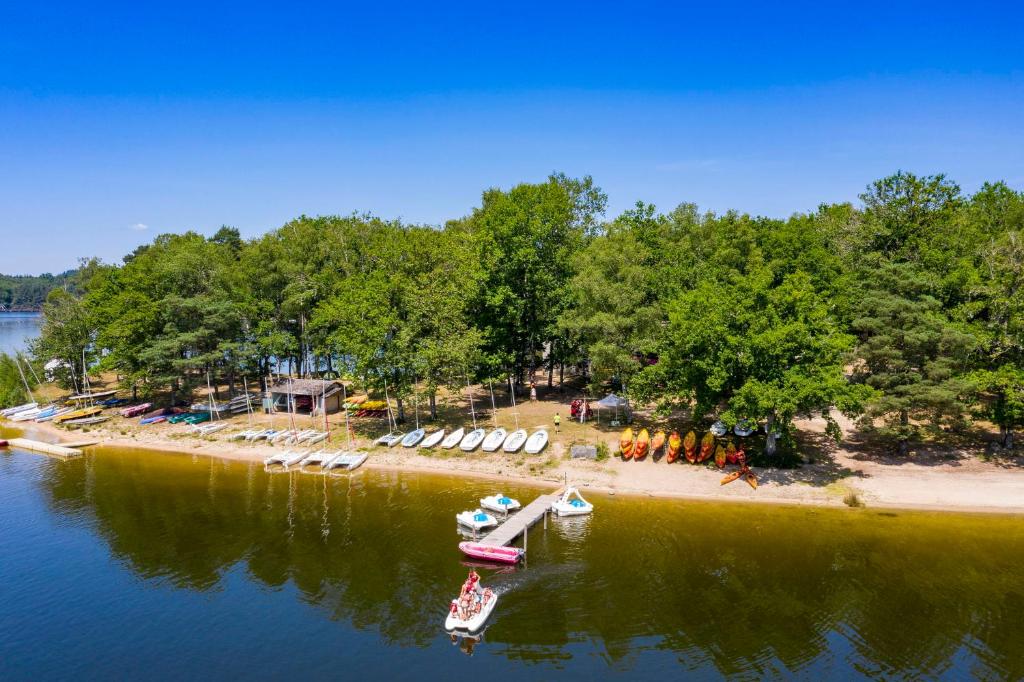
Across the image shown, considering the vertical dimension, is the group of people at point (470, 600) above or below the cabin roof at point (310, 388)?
below

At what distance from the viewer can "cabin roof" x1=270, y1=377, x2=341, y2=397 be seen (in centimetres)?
5741

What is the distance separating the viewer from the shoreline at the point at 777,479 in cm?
3528

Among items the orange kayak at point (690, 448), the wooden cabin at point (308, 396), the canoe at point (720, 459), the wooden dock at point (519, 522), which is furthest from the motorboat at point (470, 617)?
the wooden cabin at point (308, 396)

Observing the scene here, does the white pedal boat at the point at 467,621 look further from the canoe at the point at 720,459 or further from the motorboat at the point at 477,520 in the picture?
the canoe at the point at 720,459

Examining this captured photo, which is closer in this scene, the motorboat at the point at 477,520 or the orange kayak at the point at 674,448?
the motorboat at the point at 477,520

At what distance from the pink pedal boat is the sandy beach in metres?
10.6

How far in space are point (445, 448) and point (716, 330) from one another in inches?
905

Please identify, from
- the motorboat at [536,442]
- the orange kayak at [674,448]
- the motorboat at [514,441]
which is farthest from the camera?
the motorboat at [514,441]

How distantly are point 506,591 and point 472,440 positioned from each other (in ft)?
67.3

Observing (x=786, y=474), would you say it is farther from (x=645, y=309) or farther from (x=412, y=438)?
(x=412, y=438)

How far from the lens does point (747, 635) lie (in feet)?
79.5

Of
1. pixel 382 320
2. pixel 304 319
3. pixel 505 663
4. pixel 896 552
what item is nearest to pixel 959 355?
pixel 896 552

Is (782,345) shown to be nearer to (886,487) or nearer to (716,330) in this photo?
(716,330)

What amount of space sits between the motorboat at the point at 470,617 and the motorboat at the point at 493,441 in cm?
2034
